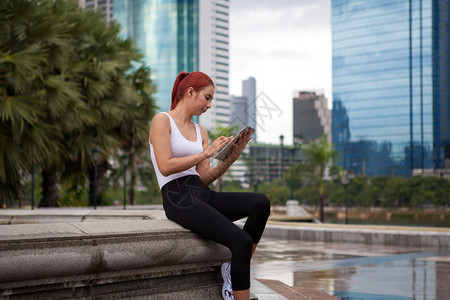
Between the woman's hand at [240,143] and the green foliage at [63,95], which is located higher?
the green foliage at [63,95]

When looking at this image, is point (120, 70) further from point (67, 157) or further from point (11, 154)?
point (11, 154)

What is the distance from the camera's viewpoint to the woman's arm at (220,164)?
129 inches

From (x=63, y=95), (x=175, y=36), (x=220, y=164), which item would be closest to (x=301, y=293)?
(x=220, y=164)

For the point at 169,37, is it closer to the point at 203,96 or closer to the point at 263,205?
the point at 203,96

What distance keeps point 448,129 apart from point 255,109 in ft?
341

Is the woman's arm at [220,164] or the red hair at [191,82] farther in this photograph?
the red hair at [191,82]

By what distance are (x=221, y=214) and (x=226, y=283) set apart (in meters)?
0.42

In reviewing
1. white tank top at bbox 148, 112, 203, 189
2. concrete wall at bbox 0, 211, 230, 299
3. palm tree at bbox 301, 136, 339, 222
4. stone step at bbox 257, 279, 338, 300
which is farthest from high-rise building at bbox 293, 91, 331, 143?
concrete wall at bbox 0, 211, 230, 299

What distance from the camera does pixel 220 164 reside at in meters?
3.50

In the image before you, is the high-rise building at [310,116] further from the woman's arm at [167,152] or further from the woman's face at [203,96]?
the woman's arm at [167,152]

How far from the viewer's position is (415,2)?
102 metres

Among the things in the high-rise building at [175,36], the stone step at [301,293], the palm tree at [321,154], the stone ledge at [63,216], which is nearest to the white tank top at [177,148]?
the stone ledge at [63,216]

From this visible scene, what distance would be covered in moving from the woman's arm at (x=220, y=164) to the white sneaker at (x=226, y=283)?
2.01 feet

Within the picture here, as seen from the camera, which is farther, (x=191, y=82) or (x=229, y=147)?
(x=191, y=82)
